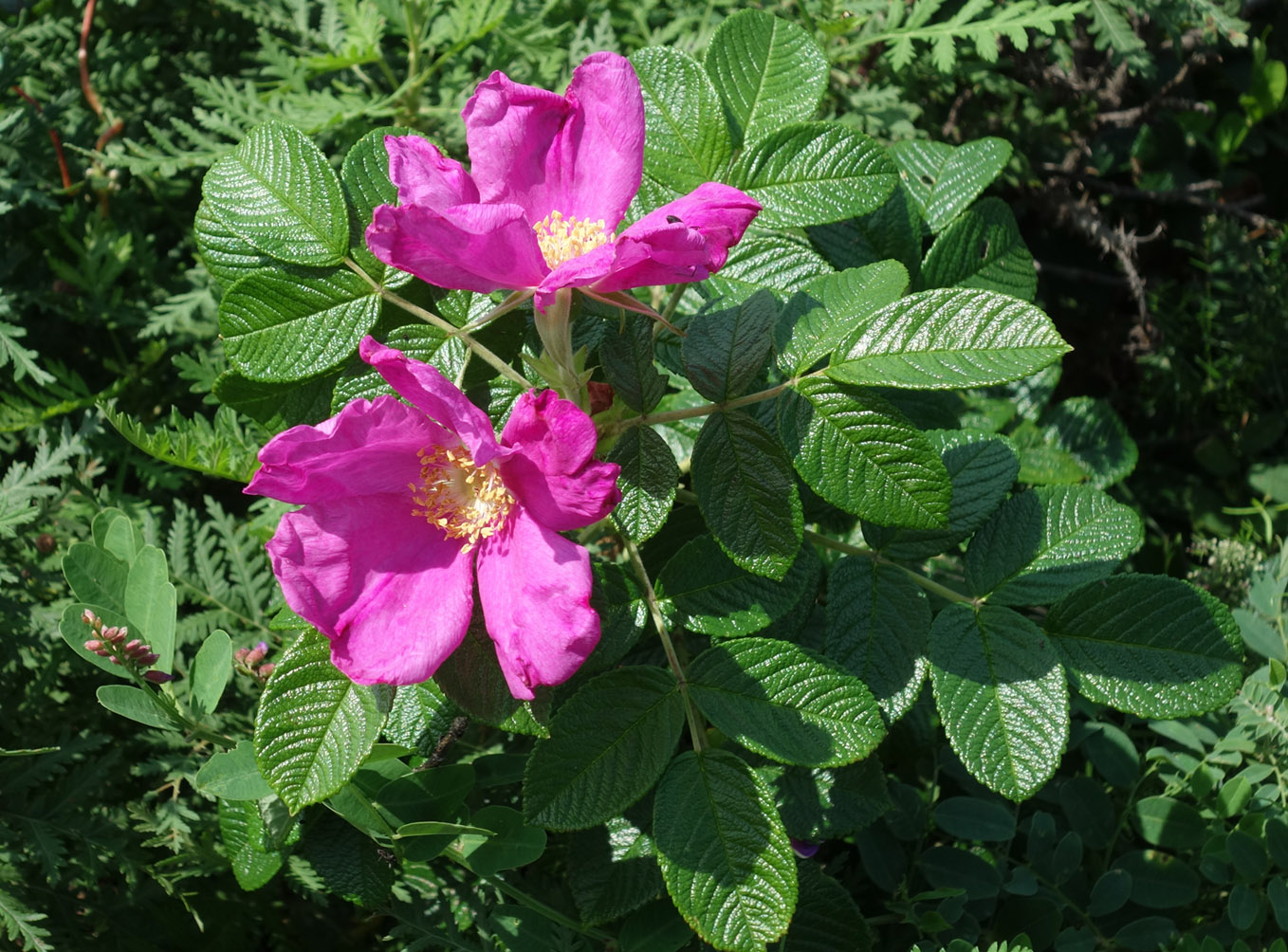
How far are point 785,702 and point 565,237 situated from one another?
1.68 feet

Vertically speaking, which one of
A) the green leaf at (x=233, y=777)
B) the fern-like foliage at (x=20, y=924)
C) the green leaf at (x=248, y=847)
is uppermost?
the green leaf at (x=233, y=777)

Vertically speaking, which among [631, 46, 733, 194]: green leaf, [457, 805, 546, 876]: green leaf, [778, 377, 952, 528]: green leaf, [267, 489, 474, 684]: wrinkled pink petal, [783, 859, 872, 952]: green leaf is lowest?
[783, 859, 872, 952]: green leaf

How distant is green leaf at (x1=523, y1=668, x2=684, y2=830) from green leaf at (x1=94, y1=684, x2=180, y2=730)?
378 millimetres

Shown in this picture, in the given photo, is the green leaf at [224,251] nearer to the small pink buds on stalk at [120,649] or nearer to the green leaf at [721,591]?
the small pink buds on stalk at [120,649]

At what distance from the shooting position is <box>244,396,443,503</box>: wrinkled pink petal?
89cm

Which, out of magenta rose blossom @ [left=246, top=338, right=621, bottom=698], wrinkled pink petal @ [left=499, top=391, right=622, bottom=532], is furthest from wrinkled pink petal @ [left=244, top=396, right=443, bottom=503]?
wrinkled pink petal @ [left=499, top=391, right=622, bottom=532]

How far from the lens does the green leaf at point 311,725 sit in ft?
3.21

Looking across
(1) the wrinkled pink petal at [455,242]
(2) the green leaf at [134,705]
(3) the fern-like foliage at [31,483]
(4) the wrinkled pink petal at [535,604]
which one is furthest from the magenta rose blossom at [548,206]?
(3) the fern-like foliage at [31,483]

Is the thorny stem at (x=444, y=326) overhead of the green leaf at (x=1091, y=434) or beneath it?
overhead

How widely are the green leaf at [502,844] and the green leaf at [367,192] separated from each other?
1.84 feet

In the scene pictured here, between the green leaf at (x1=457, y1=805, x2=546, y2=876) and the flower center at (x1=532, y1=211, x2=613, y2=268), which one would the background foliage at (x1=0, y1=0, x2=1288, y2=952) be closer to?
the green leaf at (x1=457, y1=805, x2=546, y2=876)

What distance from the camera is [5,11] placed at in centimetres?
217

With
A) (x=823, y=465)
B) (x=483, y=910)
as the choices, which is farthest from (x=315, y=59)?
(x=483, y=910)

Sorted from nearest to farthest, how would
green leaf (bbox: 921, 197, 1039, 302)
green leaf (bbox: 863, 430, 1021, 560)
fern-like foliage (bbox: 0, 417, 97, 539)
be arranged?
green leaf (bbox: 863, 430, 1021, 560) → green leaf (bbox: 921, 197, 1039, 302) → fern-like foliage (bbox: 0, 417, 97, 539)
